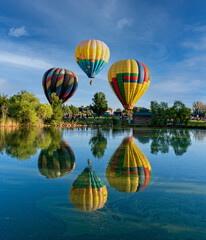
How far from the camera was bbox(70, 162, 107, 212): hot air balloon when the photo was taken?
436 cm

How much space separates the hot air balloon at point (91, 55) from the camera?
31578 mm

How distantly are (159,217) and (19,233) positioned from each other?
8.66 feet

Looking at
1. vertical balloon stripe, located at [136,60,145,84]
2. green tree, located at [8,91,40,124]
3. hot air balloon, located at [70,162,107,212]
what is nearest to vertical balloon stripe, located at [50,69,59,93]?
green tree, located at [8,91,40,124]


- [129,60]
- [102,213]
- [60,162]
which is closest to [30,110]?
[129,60]

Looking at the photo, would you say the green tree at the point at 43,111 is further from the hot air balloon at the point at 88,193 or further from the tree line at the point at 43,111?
the hot air balloon at the point at 88,193

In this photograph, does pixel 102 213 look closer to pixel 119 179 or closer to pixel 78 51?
pixel 119 179

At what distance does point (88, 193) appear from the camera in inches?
198

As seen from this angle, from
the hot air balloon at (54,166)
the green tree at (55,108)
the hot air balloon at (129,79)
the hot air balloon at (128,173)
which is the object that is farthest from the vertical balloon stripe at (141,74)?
the hot air balloon at (54,166)

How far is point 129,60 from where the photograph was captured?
3212 cm

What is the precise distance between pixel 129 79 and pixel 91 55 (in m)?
→ 7.39

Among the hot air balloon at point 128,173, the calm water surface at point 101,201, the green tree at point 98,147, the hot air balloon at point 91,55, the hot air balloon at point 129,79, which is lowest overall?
the calm water surface at point 101,201

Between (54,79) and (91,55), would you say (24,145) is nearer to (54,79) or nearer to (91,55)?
(91,55)

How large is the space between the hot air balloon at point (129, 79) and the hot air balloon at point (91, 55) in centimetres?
267

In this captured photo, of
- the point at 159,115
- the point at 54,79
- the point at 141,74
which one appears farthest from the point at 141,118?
the point at 54,79
